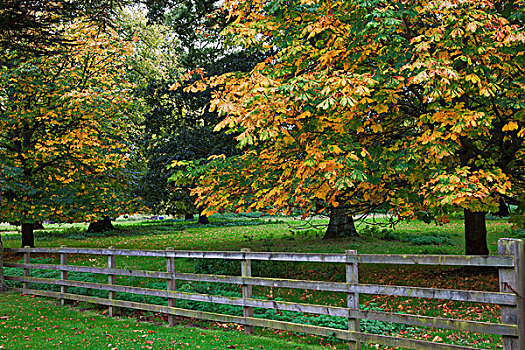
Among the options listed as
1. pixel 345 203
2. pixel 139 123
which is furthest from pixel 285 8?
pixel 139 123

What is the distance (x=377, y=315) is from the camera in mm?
5980

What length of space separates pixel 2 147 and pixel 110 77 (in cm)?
528

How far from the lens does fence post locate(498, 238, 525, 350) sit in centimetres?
489

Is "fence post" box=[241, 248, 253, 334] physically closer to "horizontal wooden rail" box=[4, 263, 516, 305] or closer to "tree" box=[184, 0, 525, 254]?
"horizontal wooden rail" box=[4, 263, 516, 305]

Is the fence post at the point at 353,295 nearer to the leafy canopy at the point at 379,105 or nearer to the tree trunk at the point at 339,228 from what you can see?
the leafy canopy at the point at 379,105

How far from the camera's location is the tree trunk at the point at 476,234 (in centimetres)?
1151

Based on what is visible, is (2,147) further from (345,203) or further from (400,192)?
(400,192)

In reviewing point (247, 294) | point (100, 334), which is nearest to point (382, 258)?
point (247, 294)

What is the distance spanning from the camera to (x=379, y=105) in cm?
809

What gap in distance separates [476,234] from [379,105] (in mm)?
5729

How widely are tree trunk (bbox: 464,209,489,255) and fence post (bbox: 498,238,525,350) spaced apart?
6864 millimetres

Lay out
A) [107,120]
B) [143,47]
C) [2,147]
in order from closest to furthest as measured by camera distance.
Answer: [2,147] → [107,120] → [143,47]

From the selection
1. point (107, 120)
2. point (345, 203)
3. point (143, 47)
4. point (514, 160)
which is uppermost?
point (143, 47)

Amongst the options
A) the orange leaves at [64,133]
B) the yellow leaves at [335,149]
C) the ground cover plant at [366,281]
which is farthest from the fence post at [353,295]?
the orange leaves at [64,133]
